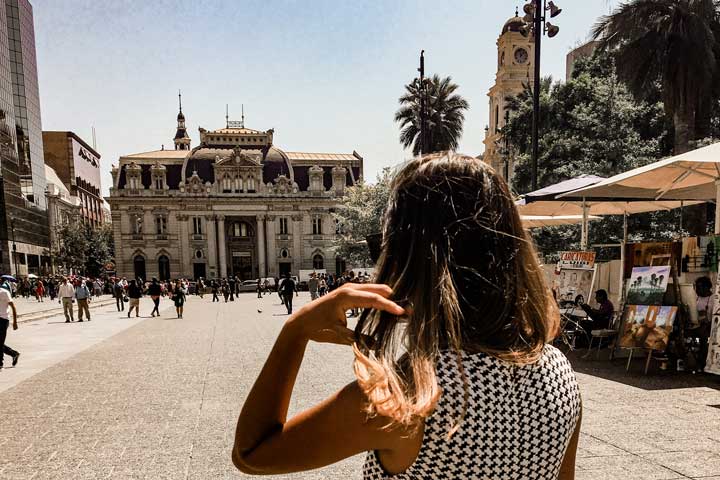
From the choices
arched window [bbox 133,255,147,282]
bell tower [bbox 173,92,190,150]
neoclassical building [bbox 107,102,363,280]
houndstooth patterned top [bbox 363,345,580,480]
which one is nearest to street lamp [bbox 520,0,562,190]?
houndstooth patterned top [bbox 363,345,580,480]

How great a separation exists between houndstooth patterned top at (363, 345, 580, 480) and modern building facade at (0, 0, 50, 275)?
60942mm

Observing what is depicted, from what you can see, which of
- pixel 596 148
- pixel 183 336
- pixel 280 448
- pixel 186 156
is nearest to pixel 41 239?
pixel 186 156

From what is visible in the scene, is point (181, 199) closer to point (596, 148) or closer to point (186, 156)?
point (186, 156)

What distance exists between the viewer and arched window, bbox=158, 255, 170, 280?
61656mm

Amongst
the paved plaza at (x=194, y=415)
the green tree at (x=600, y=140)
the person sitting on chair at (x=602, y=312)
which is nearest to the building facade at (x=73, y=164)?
the green tree at (x=600, y=140)

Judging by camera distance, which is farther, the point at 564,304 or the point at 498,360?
the point at 564,304

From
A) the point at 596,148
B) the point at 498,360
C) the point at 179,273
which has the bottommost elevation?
the point at 179,273

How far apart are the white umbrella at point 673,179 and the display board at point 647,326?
1.46m

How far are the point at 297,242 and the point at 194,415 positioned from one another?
58.3 m

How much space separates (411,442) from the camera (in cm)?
88

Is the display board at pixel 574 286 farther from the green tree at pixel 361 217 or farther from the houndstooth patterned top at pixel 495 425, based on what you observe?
the green tree at pixel 361 217

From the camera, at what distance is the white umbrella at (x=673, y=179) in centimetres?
620

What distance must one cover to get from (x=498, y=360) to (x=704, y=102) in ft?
63.3

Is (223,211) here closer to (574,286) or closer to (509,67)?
(509,67)
